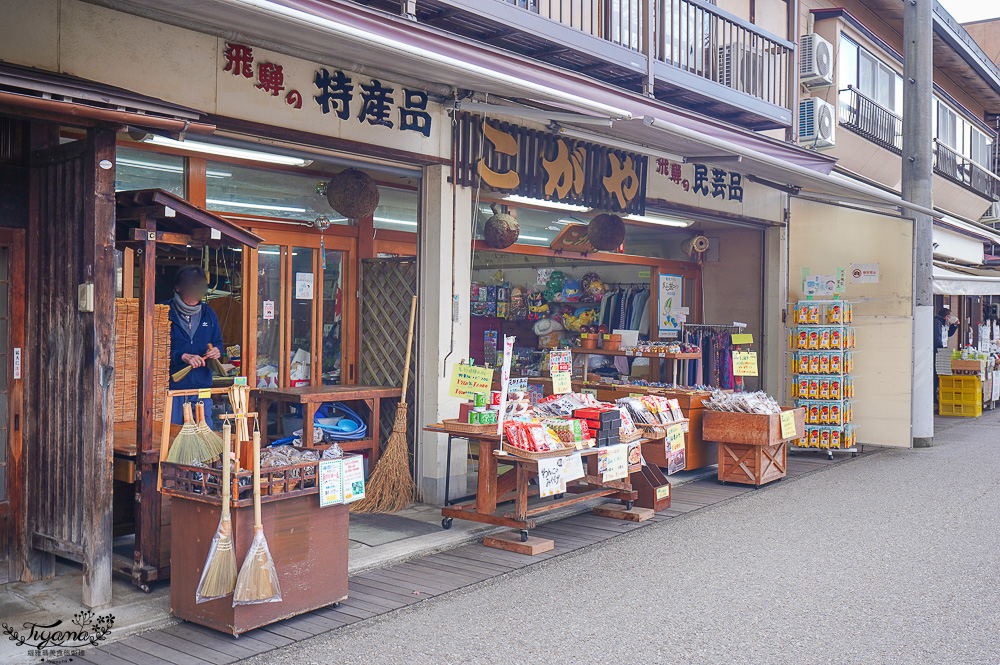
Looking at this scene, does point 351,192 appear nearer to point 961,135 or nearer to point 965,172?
point 961,135

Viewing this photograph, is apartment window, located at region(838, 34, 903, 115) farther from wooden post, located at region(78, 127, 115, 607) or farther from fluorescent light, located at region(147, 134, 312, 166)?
wooden post, located at region(78, 127, 115, 607)

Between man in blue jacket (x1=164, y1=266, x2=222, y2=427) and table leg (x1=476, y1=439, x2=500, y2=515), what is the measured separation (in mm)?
2122

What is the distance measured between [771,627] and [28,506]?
15.3ft

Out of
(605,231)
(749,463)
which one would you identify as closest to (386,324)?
(605,231)

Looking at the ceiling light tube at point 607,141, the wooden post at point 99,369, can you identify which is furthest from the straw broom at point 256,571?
the ceiling light tube at point 607,141

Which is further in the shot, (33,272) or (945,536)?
(945,536)

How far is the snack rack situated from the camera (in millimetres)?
11023

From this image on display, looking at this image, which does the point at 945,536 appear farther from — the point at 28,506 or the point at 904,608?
the point at 28,506

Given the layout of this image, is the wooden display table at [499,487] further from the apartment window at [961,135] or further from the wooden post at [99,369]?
the apartment window at [961,135]

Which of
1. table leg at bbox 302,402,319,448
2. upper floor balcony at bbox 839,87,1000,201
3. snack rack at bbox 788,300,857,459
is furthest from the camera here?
upper floor balcony at bbox 839,87,1000,201

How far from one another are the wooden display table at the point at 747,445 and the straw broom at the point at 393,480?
3492 millimetres

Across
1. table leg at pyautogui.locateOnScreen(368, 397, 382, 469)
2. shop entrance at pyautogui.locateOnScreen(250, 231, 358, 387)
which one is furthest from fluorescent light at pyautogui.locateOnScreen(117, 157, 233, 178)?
table leg at pyautogui.locateOnScreen(368, 397, 382, 469)

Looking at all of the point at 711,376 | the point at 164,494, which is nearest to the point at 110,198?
the point at 164,494

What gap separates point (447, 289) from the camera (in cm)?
775
